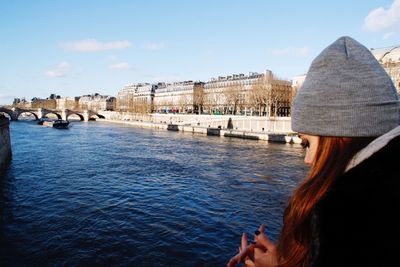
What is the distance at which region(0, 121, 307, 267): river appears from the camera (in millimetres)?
8352

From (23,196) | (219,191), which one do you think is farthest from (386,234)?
(23,196)

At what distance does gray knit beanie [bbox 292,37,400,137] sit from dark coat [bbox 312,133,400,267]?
0.32m

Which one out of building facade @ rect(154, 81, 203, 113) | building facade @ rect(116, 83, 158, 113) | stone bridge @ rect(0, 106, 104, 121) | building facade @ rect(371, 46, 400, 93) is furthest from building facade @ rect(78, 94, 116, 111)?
building facade @ rect(371, 46, 400, 93)

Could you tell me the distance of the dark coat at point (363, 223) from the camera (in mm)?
795

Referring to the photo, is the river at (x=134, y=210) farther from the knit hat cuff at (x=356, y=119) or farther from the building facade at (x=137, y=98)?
the building facade at (x=137, y=98)

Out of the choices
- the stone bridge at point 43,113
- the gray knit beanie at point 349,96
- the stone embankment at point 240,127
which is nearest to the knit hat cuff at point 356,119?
the gray knit beanie at point 349,96

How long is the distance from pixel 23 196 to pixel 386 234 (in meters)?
15.2

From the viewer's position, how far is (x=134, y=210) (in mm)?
11594

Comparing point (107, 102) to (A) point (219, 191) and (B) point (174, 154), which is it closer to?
(B) point (174, 154)

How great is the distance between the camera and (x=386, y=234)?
0.79 m

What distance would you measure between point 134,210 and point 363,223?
11433 millimetres

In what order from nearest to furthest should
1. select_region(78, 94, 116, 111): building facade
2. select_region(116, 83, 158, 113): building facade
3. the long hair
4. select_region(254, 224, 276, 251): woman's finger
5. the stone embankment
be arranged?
the long hair < select_region(254, 224, 276, 251): woman's finger < the stone embankment < select_region(116, 83, 158, 113): building facade < select_region(78, 94, 116, 111): building facade

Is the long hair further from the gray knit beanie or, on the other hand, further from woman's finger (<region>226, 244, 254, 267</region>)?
woman's finger (<region>226, 244, 254, 267</region>)

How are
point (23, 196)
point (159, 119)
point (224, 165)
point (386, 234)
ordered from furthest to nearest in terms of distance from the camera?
point (159, 119) → point (224, 165) → point (23, 196) → point (386, 234)
